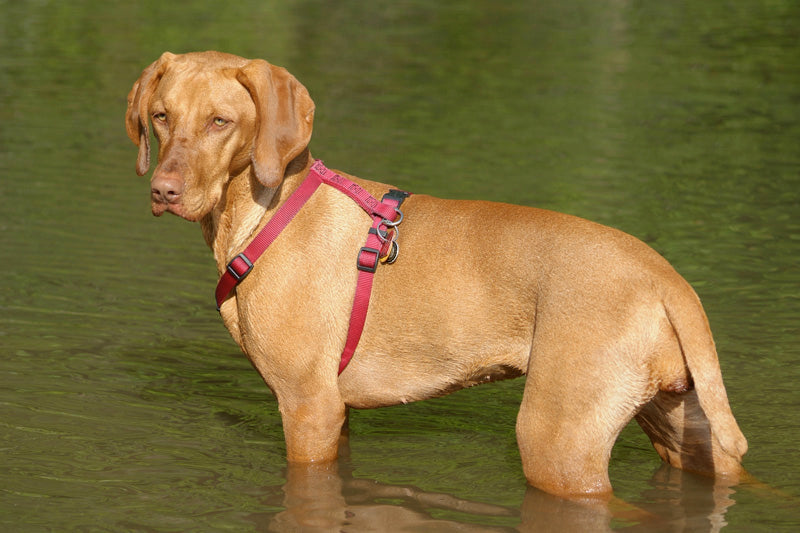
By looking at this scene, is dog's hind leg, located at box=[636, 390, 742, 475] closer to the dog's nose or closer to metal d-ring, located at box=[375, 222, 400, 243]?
metal d-ring, located at box=[375, 222, 400, 243]

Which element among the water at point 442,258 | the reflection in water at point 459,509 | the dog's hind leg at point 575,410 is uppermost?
the dog's hind leg at point 575,410

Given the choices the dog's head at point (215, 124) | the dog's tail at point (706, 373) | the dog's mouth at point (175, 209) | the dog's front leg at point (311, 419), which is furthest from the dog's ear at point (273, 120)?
the dog's tail at point (706, 373)

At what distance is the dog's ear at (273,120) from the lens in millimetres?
5754

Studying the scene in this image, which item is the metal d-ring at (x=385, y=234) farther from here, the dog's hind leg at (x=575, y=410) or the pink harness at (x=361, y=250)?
the dog's hind leg at (x=575, y=410)

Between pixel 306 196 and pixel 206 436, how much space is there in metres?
2.01

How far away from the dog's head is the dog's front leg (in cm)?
104

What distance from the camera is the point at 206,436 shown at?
728 centimetres

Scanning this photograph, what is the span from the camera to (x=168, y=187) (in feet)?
18.2

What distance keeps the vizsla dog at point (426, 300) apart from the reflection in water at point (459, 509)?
156 millimetres

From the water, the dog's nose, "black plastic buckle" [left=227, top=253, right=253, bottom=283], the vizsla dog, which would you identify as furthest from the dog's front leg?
the dog's nose

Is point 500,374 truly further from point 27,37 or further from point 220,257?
point 27,37

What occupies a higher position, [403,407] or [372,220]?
[372,220]

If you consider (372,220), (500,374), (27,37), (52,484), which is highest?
(372,220)

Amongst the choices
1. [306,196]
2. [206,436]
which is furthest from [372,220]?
[206,436]
